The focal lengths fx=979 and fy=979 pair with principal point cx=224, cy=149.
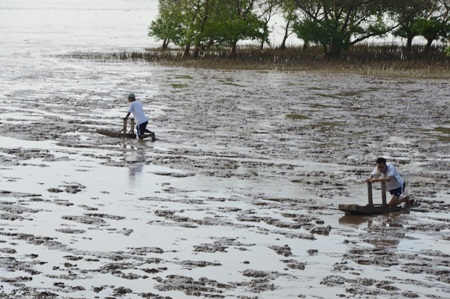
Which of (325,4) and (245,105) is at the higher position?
(325,4)

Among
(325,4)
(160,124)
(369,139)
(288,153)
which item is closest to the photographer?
(288,153)

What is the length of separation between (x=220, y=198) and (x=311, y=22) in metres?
42.3

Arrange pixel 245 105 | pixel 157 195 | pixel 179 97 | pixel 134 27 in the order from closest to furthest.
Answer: pixel 157 195 → pixel 245 105 → pixel 179 97 → pixel 134 27

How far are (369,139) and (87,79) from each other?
22.1 meters

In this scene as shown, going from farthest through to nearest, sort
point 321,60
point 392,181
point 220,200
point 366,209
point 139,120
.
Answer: point 321,60
point 139,120
point 220,200
point 392,181
point 366,209

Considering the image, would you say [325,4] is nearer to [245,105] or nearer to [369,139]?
[245,105]

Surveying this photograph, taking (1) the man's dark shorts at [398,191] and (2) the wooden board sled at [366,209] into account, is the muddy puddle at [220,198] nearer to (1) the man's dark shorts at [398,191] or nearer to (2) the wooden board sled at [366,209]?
(2) the wooden board sled at [366,209]

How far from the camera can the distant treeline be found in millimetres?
60188

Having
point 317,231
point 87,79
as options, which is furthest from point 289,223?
point 87,79

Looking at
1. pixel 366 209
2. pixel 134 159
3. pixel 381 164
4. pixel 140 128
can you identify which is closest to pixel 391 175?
pixel 381 164

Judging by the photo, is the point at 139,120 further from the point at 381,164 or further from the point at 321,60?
the point at 321,60

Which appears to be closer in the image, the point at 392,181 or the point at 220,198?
the point at 392,181

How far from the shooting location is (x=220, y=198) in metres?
19.0

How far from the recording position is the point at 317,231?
53.6 feet
